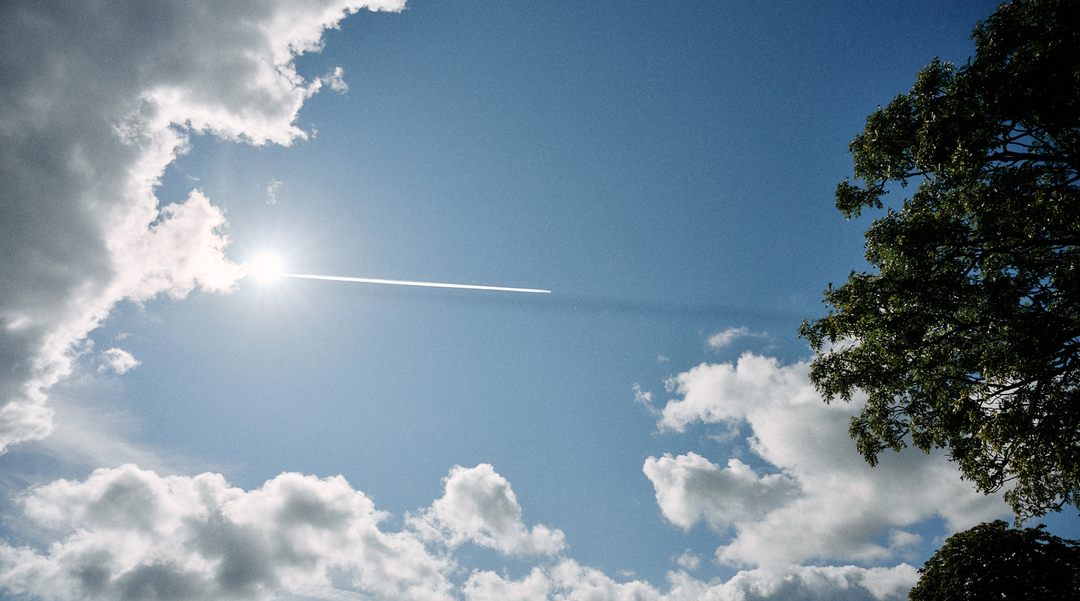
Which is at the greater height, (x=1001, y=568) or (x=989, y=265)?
(x=989, y=265)

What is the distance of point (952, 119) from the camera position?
9.00 metres

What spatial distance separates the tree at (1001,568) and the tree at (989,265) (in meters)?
10.2

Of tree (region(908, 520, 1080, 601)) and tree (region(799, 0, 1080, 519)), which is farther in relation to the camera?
tree (region(908, 520, 1080, 601))

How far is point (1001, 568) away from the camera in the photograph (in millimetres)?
15938

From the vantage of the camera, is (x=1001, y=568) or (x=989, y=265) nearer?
(x=989, y=265)

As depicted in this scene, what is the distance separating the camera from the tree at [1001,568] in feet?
49.5

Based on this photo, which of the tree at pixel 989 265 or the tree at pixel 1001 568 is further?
the tree at pixel 1001 568

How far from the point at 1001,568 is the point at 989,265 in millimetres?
15663

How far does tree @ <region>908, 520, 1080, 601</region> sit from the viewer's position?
594 inches

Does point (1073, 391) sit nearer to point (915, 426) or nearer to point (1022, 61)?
point (915, 426)

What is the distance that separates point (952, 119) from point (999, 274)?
344 centimetres

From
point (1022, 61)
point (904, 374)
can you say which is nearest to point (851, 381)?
point (904, 374)

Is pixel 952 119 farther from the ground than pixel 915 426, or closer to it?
farther from the ground

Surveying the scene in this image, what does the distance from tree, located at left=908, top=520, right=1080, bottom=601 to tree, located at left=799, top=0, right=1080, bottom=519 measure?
10.2 m
